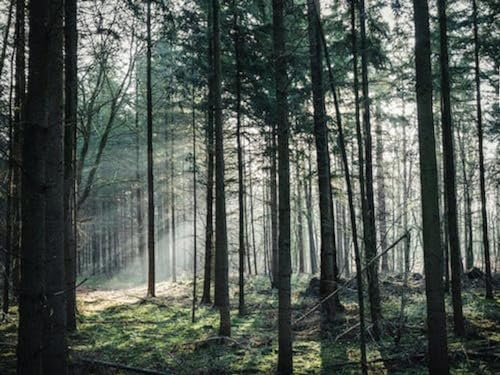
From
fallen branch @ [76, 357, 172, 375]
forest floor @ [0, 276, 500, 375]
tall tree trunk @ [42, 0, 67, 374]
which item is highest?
tall tree trunk @ [42, 0, 67, 374]

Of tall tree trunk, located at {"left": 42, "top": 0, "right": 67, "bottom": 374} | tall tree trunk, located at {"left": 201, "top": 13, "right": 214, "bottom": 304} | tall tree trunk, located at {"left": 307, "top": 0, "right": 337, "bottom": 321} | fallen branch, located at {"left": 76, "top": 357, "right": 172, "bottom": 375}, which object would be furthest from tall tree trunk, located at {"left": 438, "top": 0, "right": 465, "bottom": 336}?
tall tree trunk, located at {"left": 42, "top": 0, "right": 67, "bottom": 374}

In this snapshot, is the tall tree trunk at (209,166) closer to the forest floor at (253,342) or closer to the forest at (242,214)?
the forest at (242,214)

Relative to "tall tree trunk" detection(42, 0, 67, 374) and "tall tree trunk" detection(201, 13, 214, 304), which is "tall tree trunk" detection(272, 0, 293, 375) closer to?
"tall tree trunk" detection(42, 0, 67, 374)

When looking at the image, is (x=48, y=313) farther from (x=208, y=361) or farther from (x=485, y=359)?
(x=485, y=359)

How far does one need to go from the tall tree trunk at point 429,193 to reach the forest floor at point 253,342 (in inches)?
53.8

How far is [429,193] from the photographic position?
6582 mm

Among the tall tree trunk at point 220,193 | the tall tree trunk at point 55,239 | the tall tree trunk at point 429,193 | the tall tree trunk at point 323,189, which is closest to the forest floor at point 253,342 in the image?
the tall tree trunk at point 220,193

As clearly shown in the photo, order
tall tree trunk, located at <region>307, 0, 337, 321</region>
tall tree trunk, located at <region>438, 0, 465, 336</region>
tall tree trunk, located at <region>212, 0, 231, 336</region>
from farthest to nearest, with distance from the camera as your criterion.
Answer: tall tree trunk, located at <region>307, 0, 337, 321</region>
tall tree trunk, located at <region>212, 0, 231, 336</region>
tall tree trunk, located at <region>438, 0, 465, 336</region>

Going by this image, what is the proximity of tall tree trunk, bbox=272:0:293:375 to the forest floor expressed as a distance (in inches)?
28.9

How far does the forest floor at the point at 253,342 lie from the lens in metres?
7.59

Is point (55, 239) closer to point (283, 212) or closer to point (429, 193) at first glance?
point (283, 212)

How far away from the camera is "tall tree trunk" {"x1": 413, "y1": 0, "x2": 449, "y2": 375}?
643cm


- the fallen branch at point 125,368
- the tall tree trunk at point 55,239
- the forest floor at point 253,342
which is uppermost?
the tall tree trunk at point 55,239

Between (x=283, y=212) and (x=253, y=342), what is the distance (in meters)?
4.15
